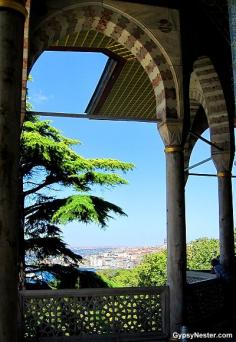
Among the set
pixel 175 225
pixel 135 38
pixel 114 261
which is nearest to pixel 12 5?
pixel 135 38

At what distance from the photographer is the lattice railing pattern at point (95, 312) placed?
5148 millimetres

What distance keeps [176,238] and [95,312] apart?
1.40 metres

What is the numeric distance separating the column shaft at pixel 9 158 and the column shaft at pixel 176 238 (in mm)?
3483

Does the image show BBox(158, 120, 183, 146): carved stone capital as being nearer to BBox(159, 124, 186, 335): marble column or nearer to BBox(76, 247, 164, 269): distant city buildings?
BBox(159, 124, 186, 335): marble column

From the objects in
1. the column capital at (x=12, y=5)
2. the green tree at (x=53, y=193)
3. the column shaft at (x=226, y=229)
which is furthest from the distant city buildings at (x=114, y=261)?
the column capital at (x=12, y=5)

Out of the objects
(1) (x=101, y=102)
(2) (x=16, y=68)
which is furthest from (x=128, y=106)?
(2) (x=16, y=68)

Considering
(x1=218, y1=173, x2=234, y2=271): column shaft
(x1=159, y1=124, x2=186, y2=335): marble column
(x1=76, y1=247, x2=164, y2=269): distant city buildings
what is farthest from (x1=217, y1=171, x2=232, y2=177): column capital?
(x1=76, y1=247, x2=164, y2=269): distant city buildings

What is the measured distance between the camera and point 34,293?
16.9 feet

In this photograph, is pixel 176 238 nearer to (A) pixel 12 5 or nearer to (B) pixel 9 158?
(B) pixel 9 158

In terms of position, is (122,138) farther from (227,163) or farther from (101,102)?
(227,163)

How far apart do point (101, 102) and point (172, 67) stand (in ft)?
13.3

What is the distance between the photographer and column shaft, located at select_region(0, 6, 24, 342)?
2342mm

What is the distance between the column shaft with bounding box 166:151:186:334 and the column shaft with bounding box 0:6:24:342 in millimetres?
3483

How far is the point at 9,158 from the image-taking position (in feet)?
8.11
